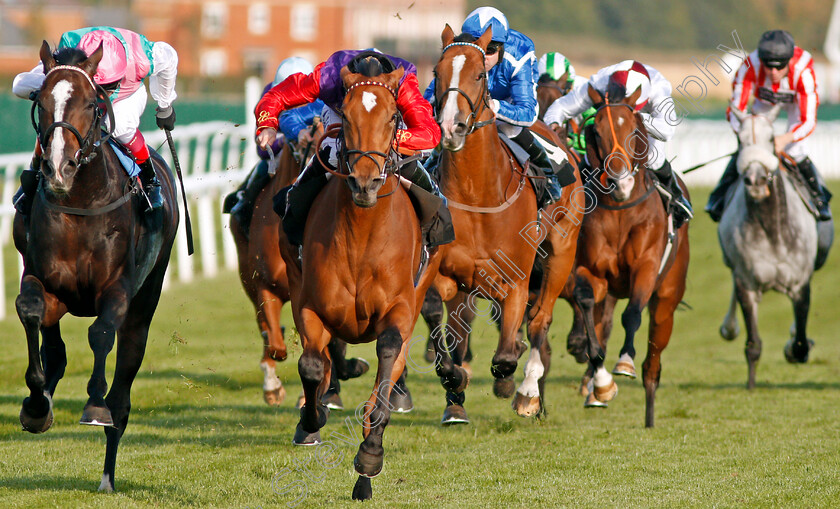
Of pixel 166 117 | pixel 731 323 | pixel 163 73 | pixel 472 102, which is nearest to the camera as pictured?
pixel 472 102

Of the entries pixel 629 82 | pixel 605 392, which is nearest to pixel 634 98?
pixel 629 82

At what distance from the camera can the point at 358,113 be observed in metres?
4.60

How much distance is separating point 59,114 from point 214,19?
51.6m

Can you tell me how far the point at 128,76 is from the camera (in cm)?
548

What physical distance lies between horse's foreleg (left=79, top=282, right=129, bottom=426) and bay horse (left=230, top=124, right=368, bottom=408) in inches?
74.6

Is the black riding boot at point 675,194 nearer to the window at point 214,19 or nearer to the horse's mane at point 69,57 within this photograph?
the horse's mane at point 69,57

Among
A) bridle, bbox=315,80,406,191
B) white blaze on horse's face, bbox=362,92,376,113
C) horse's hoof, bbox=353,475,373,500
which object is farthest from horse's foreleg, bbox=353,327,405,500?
white blaze on horse's face, bbox=362,92,376,113

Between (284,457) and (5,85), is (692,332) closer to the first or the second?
(284,457)

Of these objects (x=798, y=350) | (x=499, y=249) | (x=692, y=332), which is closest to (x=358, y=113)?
(x=499, y=249)

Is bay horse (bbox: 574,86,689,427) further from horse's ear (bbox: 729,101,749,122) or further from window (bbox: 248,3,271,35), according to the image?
window (bbox: 248,3,271,35)

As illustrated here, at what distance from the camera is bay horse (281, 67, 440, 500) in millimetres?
4762

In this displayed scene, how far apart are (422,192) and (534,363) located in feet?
5.35

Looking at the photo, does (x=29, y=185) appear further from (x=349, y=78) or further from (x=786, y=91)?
(x=786, y=91)

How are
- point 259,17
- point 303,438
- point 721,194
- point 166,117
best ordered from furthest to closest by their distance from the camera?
point 259,17
point 721,194
point 166,117
point 303,438
